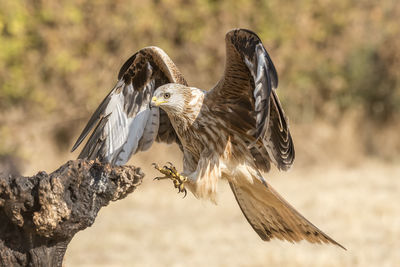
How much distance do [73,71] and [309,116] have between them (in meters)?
5.16

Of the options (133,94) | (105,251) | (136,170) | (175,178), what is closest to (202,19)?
(105,251)

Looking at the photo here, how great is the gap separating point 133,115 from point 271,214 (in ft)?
4.96

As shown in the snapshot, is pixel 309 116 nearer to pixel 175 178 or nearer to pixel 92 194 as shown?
pixel 175 178

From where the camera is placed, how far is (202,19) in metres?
12.0

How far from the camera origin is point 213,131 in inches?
197

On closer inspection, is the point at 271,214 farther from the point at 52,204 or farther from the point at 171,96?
the point at 52,204

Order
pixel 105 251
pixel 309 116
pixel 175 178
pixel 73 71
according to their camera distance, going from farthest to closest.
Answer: pixel 309 116
pixel 73 71
pixel 105 251
pixel 175 178

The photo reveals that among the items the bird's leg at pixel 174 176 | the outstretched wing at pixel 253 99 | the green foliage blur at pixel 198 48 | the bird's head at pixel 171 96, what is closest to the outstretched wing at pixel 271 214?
the outstretched wing at pixel 253 99

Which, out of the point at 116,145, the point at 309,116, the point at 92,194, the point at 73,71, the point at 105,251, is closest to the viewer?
the point at 92,194

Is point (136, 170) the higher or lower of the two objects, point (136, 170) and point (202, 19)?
the lower

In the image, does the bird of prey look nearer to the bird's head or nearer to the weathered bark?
the bird's head

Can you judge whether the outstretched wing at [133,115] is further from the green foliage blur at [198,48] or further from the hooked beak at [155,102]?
the green foliage blur at [198,48]

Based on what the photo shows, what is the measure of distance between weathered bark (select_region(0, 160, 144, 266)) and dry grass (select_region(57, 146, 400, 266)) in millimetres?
1763

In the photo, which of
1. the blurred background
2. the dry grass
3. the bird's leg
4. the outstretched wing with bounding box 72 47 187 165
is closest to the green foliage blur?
the blurred background
